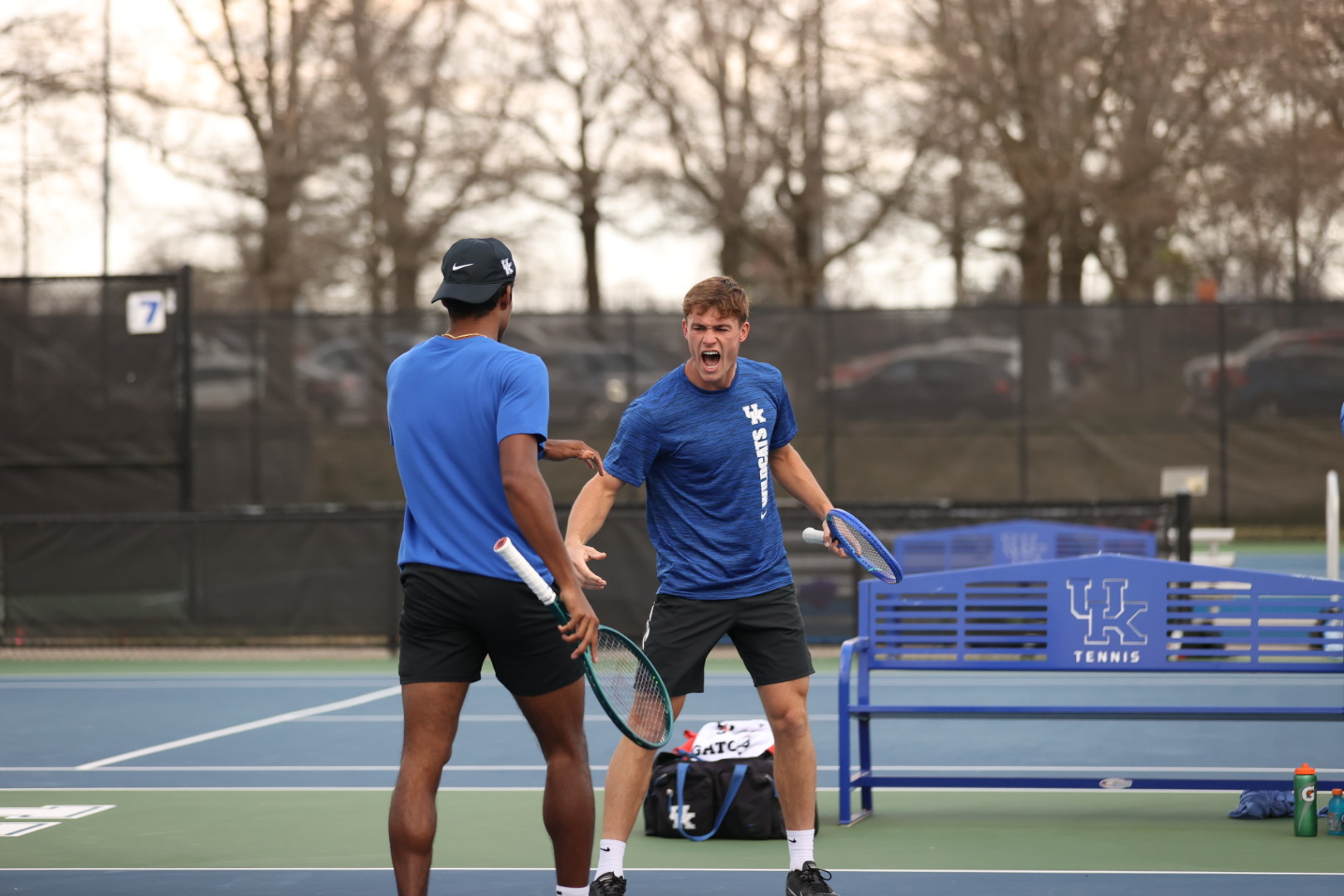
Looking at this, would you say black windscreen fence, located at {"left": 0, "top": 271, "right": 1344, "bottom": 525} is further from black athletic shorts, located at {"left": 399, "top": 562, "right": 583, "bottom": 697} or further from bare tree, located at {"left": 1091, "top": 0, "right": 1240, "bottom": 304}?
black athletic shorts, located at {"left": 399, "top": 562, "right": 583, "bottom": 697}

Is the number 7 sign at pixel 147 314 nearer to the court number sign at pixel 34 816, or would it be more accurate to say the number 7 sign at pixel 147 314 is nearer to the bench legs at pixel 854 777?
the court number sign at pixel 34 816

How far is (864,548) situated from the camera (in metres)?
6.16

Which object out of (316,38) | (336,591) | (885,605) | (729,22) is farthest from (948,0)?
(885,605)

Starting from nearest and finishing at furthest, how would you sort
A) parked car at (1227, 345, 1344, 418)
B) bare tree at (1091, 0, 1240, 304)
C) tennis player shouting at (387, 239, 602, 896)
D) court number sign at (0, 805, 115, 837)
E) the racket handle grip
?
the racket handle grip → tennis player shouting at (387, 239, 602, 896) → court number sign at (0, 805, 115, 837) → parked car at (1227, 345, 1344, 418) → bare tree at (1091, 0, 1240, 304)

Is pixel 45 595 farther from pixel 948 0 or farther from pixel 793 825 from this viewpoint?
pixel 948 0

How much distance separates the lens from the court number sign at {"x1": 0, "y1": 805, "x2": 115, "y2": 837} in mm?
7188

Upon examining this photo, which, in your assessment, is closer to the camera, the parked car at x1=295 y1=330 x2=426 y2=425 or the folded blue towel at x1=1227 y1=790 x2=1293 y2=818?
the folded blue towel at x1=1227 y1=790 x2=1293 y2=818

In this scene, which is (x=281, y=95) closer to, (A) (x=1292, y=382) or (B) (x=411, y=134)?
(B) (x=411, y=134)

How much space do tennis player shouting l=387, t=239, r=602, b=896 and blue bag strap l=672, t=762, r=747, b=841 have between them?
2.10 metres

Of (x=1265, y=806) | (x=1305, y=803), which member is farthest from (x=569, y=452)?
(x=1265, y=806)

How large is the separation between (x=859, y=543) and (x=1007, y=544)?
6.53m

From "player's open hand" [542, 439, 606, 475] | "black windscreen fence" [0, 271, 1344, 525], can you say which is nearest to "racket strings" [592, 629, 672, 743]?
"player's open hand" [542, 439, 606, 475]

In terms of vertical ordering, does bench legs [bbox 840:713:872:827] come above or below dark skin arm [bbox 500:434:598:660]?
below

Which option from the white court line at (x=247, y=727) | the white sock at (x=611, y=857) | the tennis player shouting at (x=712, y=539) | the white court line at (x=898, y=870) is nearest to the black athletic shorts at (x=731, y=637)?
the tennis player shouting at (x=712, y=539)
